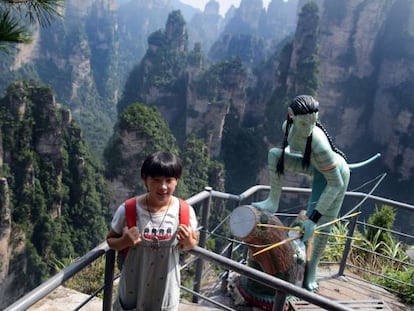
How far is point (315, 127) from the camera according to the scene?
3008 mm

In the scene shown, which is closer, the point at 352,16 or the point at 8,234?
the point at 8,234

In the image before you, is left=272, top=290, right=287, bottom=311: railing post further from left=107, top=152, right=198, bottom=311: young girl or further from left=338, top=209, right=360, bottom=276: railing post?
left=338, top=209, right=360, bottom=276: railing post

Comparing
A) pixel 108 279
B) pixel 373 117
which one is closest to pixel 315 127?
pixel 108 279

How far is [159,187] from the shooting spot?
185 cm

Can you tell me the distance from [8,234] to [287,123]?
617 inches

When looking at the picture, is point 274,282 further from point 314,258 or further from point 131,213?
point 314,258

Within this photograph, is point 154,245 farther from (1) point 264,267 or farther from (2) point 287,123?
(2) point 287,123

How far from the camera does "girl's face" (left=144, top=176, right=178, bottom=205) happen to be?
1.85m

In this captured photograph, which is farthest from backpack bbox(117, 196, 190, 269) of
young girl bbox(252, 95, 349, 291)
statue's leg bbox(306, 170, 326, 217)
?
statue's leg bbox(306, 170, 326, 217)

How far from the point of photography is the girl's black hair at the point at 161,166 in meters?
1.84

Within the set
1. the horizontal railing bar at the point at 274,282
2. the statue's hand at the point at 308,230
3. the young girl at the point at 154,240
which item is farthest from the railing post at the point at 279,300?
the statue's hand at the point at 308,230

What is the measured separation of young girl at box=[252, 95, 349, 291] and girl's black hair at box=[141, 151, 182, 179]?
4.29ft

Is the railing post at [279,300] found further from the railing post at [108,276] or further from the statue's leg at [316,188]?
the statue's leg at [316,188]

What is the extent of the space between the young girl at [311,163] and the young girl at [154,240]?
1.26m
